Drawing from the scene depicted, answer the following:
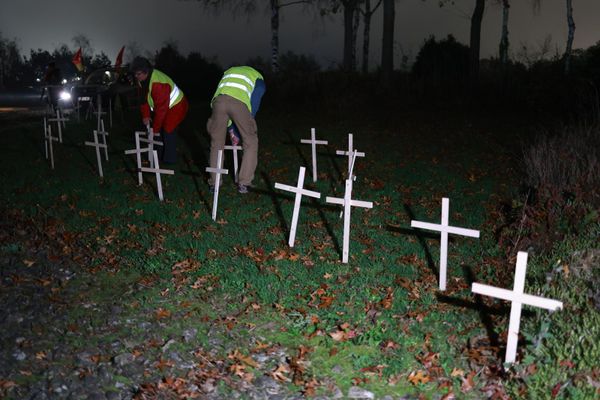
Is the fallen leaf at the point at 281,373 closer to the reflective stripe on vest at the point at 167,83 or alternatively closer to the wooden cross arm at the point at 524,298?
the wooden cross arm at the point at 524,298

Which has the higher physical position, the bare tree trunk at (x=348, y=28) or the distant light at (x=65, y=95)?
the bare tree trunk at (x=348, y=28)

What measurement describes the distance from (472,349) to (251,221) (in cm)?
424

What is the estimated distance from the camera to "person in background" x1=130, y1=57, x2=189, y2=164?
10641 mm

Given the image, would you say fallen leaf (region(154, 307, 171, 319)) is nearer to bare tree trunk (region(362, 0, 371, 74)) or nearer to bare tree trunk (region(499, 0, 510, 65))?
bare tree trunk (region(499, 0, 510, 65))

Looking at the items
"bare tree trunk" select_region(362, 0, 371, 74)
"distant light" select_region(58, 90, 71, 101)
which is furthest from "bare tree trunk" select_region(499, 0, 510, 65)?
"distant light" select_region(58, 90, 71, 101)

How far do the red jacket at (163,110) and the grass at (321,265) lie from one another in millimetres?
1028

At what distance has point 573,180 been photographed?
29.9ft

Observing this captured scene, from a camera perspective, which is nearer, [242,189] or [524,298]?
[524,298]

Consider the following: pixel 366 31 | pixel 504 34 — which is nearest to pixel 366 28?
pixel 366 31

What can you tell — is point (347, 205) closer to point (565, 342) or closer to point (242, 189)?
point (565, 342)

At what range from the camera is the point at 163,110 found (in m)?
11.1

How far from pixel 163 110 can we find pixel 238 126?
2220 millimetres

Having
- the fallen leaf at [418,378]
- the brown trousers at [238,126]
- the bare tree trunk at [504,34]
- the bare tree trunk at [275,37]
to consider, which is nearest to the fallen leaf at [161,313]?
the fallen leaf at [418,378]

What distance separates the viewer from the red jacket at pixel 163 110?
10.9m
